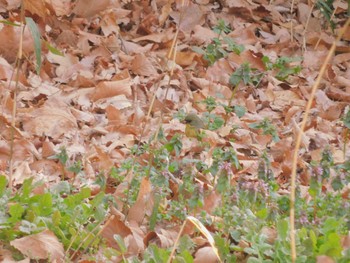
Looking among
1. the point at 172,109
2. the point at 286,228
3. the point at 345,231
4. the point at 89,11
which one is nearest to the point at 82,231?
the point at 286,228

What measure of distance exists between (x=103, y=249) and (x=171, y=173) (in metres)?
0.71

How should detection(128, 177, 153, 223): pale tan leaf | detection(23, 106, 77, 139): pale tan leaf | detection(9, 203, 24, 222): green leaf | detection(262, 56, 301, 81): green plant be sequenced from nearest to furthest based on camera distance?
detection(9, 203, 24, 222): green leaf, detection(128, 177, 153, 223): pale tan leaf, detection(23, 106, 77, 139): pale tan leaf, detection(262, 56, 301, 81): green plant

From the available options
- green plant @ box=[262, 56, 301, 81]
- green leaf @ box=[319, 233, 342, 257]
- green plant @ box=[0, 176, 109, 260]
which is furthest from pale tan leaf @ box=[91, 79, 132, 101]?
green leaf @ box=[319, 233, 342, 257]

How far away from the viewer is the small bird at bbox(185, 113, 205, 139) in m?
3.81

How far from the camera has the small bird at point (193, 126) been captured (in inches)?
150

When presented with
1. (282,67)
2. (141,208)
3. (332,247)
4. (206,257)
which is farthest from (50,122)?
(332,247)

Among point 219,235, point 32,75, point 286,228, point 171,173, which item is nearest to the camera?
point 286,228

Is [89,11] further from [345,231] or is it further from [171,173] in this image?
[345,231]

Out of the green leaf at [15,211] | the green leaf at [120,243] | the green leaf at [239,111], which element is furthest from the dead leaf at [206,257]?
the green leaf at [239,111]

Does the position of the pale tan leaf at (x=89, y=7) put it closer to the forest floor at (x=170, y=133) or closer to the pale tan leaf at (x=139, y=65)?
the forest floor at (x=170, y=133)

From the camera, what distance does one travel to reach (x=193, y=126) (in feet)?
12.5

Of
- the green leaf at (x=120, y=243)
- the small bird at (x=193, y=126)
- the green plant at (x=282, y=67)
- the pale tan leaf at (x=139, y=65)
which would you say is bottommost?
the green plant at (x=282, y=67)

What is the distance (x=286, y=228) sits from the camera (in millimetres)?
2363

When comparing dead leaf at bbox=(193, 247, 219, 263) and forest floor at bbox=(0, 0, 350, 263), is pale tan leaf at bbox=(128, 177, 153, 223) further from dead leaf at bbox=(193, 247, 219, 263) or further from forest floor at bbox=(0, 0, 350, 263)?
dead leaf at bbox=(193, 247, 219, 263)
